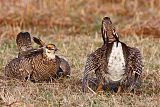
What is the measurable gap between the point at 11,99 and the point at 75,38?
4860 millimetres

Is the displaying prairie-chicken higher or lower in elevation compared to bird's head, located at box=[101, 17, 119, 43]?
lower

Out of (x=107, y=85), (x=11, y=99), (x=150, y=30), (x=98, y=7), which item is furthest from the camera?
(x=98, y=7)

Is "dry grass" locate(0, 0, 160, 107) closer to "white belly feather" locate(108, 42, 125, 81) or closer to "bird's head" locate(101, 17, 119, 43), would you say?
"white belly feather" locate(108, 42, 125, 81)

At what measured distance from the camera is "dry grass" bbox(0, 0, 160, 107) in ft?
19.8

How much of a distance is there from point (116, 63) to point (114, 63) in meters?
0.02

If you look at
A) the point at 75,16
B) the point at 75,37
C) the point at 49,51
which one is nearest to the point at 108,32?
the point at 49,51

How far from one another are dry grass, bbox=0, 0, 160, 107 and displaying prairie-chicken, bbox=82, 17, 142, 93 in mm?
158

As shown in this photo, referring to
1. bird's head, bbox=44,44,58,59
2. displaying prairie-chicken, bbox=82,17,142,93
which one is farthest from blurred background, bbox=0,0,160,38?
displaying prairie-chicken, bbox=82,17,142,93

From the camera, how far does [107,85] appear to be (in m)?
6.59

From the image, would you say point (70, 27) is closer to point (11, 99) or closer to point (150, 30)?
point (150, 30)

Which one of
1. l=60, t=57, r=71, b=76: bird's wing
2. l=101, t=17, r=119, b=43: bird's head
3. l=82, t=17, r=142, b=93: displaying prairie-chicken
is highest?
l=101, t=17, r=119, b=43: bird's head

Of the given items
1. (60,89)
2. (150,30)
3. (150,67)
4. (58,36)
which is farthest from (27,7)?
(60,89)

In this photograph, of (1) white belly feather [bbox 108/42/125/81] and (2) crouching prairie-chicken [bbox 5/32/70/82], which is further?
(2) crouching prairie-chicken [bbox 5/32/70/82]

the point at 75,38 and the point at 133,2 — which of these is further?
the point at 133,2
